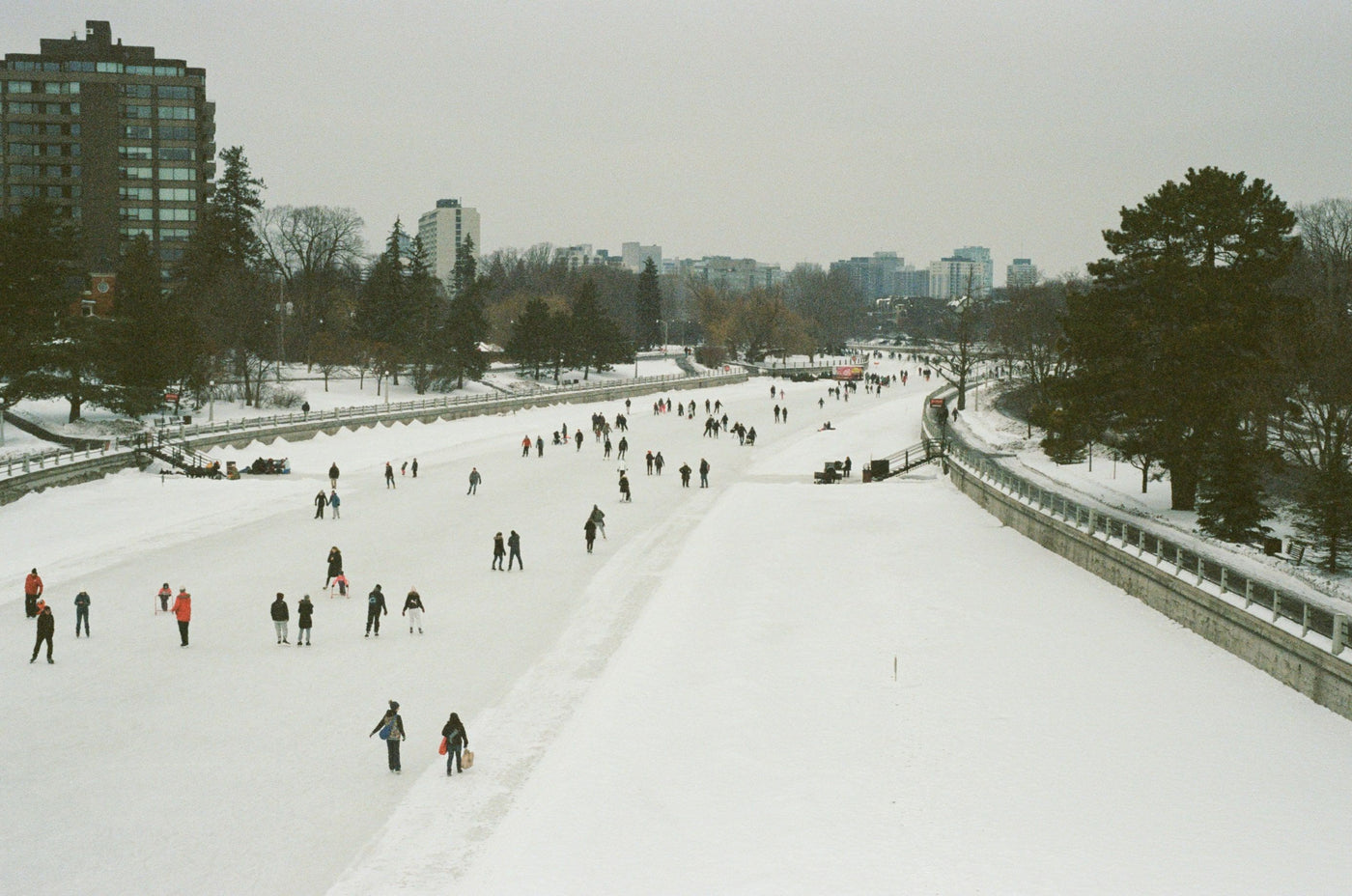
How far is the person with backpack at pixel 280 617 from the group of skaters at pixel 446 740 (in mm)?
6653

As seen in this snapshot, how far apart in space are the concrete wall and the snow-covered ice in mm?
391

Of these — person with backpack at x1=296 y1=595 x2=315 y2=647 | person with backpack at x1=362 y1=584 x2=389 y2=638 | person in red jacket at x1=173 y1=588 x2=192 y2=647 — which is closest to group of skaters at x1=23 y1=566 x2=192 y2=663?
person in red jacket at x1=173 y1=588 x2=192 y2=647

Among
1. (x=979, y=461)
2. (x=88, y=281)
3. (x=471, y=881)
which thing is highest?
(x=88, y=281)

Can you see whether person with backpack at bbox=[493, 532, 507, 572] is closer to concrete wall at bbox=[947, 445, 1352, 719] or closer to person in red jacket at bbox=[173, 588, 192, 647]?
person in red jacket at bbox=[173, 588, 192, 647]

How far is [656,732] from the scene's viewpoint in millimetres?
16969

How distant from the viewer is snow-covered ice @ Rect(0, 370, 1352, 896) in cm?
1276

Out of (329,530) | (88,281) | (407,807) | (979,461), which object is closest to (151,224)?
(88,281)

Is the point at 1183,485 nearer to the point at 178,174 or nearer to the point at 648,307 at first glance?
the point at 178,174

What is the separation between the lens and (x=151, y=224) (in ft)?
301

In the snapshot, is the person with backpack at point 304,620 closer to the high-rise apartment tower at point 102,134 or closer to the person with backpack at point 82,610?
the person with backpack at point 82,610

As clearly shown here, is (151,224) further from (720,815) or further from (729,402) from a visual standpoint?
(720,815)

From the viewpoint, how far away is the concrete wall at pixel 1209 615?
1675 cm

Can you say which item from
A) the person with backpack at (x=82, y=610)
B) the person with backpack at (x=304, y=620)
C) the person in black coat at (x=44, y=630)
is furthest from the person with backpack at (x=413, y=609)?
the person in black coat at (x=44, y=630)

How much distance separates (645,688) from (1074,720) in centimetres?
702
